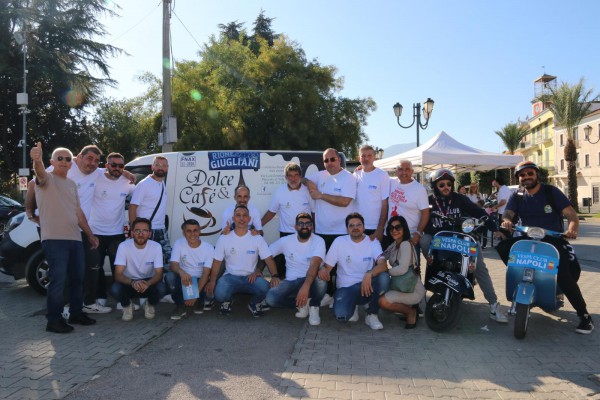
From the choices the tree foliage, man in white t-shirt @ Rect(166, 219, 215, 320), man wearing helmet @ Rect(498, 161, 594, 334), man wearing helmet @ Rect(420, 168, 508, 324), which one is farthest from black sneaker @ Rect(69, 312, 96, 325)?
the tree foliage

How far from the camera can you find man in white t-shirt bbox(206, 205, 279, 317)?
18.3 ft

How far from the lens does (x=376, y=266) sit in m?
5.25

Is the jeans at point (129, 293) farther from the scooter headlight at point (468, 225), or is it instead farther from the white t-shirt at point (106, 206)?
the scooter headlight at point (468, 225)

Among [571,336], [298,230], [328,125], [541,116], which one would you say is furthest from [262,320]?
[541,116]

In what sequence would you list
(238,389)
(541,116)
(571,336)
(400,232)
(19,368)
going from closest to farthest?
(238,389) < (19,368) < (571,336) < (400,232) < (541,116)

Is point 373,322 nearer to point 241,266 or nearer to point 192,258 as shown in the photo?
point 241,266

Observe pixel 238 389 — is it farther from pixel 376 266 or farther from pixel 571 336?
pixel 571 336

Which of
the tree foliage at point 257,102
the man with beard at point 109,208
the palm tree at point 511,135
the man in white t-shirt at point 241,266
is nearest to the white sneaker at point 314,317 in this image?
the man in white t-shirt at point 241,266

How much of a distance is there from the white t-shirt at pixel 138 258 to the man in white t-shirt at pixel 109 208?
1.15 feet

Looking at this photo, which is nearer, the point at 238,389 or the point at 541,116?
the point at 238,389

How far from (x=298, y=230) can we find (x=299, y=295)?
2.52 ft

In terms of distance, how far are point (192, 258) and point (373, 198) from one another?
238 cm

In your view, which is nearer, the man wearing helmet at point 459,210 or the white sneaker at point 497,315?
the white sneaker at point 497,315

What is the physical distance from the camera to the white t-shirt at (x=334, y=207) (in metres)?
5.85
